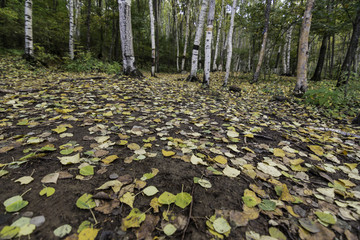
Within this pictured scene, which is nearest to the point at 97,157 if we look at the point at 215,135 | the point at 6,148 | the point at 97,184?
the point at 97,184

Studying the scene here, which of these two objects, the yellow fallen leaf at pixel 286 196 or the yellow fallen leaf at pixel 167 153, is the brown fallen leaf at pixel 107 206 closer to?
the yellow fallen leaf at pixel 167 153

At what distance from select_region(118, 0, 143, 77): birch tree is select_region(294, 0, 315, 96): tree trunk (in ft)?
17.9

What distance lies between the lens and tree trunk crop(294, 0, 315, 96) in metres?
4.86

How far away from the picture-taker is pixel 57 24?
34.9 feet

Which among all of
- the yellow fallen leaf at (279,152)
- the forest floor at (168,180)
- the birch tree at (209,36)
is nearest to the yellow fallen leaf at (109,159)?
the forest floor at (168,180)

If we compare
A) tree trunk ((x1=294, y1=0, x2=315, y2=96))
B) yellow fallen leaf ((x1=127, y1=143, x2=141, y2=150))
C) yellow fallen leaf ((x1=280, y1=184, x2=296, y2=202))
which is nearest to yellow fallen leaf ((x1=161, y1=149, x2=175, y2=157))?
yellow fallen leaf ((x1=127, y1=143, x2=141, y2=150))

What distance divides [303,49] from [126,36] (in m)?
5.75

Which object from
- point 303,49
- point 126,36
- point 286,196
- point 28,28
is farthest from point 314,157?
point 28,28

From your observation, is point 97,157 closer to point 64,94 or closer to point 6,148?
point 6,148

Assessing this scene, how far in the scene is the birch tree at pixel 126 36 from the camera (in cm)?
514

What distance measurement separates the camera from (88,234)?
0.77 meters

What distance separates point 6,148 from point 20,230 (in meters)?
1.07

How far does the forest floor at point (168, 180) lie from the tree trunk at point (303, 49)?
3.55 metres

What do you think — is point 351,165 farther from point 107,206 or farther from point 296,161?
point 107,206
